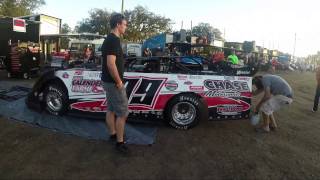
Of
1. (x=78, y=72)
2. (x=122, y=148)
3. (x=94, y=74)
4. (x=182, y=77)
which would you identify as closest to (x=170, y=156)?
(x=122, y=148)

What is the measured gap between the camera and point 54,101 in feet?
21.7

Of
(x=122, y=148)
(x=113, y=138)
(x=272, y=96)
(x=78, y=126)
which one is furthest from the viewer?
(x=272, y=96)

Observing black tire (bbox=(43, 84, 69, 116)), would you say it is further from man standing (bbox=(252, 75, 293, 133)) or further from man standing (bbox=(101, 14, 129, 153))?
man standing (bbox=(252, 75, 293, 133))

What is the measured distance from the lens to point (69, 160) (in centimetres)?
454

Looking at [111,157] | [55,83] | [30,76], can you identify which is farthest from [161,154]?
[30,76]

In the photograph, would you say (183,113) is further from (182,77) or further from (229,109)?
(229,109)

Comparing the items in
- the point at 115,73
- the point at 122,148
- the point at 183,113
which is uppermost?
the point at 115,73

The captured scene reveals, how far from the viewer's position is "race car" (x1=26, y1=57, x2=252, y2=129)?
602 centimetres

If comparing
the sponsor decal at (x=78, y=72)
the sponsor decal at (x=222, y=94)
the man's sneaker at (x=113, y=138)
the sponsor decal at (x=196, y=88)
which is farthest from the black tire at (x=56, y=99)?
the sponsor decal at (x=222, y=94)

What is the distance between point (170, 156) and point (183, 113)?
144 cm

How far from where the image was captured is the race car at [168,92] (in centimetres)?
602

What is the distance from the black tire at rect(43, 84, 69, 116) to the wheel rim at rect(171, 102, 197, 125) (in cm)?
202

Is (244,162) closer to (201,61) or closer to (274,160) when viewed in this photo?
(274,160)

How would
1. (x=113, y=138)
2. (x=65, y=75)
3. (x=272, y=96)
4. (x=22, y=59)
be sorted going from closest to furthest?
(x=113, y=138), (x=272, y=96), (x=65, y=75), (x=22, y=59)
